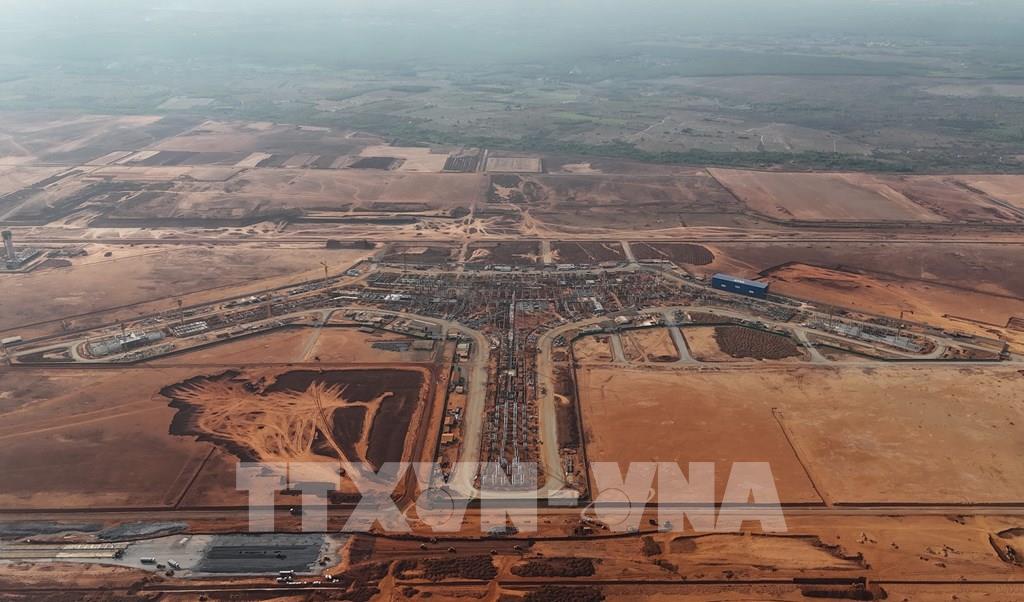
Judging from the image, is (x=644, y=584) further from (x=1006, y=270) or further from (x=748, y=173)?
(x=748, y=173)

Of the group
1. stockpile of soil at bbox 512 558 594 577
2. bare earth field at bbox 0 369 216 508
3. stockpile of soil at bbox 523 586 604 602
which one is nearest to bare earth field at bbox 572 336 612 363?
stockpile of soil at bbox 512 558 594 577

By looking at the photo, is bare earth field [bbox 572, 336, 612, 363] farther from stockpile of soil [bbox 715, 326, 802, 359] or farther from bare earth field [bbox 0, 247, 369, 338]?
bare earth field [bbox 0, 247, 369, 338]

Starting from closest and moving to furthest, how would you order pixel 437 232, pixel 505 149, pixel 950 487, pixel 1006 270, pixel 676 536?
pixel 676 536
pixel 950 487
pixel 1006 270
pixel 437 232
pixel 505 149

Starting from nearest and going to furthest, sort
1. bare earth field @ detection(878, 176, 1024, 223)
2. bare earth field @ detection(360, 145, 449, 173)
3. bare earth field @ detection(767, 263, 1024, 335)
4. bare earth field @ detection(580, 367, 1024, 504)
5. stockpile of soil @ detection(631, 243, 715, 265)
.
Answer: bare earth field @ detection(580, 367, 1024, 504) < bare earth field @ detection(767, 263, 1024, 335) < stockpile of soil @ detection(631, 243, 715, 265) < bare earth field @ detection(878, 176, 1024, 223) < bare earth field @ detection(360, 145, 449, 173)

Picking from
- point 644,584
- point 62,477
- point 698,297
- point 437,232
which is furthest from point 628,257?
point 62,477

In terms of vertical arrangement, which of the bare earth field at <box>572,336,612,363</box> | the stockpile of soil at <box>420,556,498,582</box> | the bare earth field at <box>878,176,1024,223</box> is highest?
the bare earth field at <box>878,176,1024,223</box>
